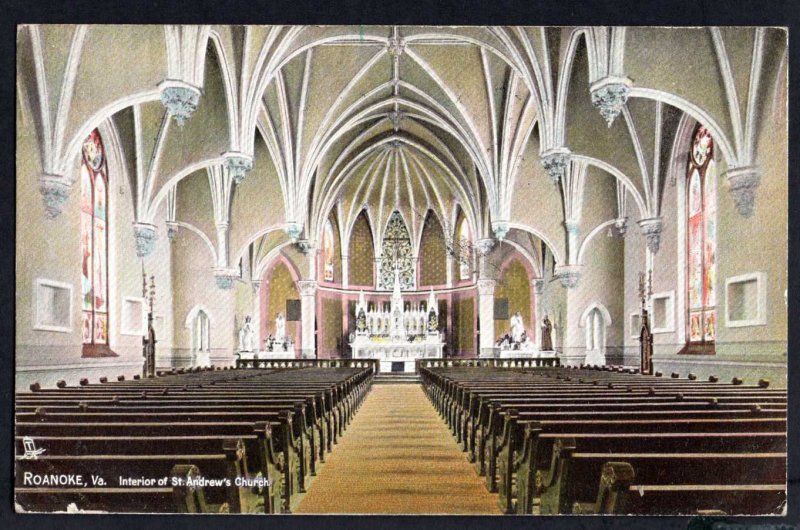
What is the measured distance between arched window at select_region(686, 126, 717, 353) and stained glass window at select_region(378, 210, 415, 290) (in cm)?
2582

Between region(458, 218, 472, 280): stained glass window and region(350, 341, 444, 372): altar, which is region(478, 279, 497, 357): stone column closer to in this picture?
region(458, 218, 472, 280): stained glass window

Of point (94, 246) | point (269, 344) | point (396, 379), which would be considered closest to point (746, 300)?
point (94, 246)

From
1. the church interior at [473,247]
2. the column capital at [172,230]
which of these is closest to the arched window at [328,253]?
the church interior at [473,247]

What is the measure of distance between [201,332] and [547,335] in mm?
13065

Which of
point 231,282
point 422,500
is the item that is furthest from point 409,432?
point 231,282

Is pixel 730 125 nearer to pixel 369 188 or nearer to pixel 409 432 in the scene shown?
pixel 409 432

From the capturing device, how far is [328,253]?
36.7 m

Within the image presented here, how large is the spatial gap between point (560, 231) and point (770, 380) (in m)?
15.2

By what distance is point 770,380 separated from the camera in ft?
29.2

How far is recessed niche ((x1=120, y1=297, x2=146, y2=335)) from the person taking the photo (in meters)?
15.4

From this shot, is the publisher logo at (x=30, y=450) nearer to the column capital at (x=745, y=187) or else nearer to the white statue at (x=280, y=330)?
the column capital at (x=745, y=187)

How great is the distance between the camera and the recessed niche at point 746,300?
8406mm

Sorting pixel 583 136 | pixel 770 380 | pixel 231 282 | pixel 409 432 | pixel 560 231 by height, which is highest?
pixel 583 136

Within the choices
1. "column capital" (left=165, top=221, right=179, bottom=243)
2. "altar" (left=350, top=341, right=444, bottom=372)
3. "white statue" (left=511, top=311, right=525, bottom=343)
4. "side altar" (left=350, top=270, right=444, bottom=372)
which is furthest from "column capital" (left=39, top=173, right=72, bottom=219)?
"white statue" (left=511, top=311, right=525, bottom=343)
